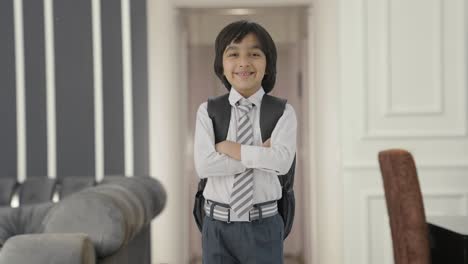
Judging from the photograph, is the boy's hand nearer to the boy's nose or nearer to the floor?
the boy's nose

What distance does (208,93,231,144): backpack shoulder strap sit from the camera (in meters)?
1.28

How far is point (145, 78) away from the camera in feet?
13.7

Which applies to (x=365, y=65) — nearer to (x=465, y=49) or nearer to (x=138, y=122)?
(x=465, y=49)

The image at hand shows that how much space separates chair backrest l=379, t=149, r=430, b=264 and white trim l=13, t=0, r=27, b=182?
2.74 meters

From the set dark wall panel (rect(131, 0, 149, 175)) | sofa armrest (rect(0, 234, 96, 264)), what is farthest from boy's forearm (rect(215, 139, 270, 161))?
dark wall panel (rect(131, 0, 149, 175))

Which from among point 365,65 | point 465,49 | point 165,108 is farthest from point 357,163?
point 165,108

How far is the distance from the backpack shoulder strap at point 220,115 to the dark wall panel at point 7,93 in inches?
124

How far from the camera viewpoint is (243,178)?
1271mm

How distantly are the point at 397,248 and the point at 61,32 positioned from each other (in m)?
2.76

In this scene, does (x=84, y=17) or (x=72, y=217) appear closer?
(x=72, y=217)

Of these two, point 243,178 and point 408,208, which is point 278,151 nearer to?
point 243,178

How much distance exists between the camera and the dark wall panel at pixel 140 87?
4.18 m

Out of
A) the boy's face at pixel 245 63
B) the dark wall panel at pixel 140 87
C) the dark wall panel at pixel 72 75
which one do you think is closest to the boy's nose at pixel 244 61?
the boy's face at pixel 245 63

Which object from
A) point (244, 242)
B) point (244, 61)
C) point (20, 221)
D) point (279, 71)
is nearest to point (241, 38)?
point (244, 61)
